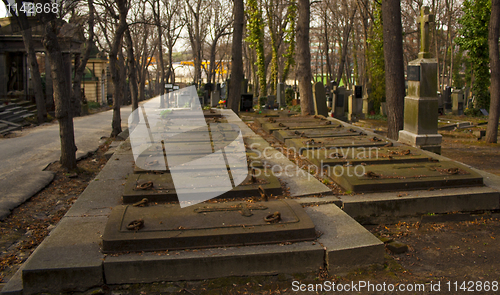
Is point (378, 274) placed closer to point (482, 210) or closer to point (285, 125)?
point (482, 210)

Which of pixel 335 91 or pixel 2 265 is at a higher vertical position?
pixel 335 91

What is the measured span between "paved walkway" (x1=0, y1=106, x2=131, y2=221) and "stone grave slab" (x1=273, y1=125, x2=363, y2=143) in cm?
466

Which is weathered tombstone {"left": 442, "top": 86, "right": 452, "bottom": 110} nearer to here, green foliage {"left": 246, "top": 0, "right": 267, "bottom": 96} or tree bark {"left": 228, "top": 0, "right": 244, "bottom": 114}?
green foliage {"left": 246, "top": 0, "right": 267, "bottom": 96}

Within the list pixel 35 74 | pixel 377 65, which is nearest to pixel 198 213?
pixel 35 74

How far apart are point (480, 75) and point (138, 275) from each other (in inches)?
1025

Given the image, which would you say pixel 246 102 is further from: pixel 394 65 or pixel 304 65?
pixel 394 65

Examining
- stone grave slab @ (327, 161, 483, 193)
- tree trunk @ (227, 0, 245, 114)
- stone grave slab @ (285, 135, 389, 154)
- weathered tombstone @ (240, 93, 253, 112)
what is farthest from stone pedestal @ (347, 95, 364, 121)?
stone grave slab @ (327, 161, 483, 193)

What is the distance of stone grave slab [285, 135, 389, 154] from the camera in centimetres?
→ 737

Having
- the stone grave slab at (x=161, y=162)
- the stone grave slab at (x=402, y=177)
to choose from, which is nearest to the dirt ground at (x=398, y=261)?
the stone grave slab at (x=402, y=177)

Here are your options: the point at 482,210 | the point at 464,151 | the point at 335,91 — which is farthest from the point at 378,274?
the point at 335,91

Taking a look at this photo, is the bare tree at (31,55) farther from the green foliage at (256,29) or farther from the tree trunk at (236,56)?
the green foliage at (256,29)

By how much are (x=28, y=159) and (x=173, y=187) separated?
6363 millimetres

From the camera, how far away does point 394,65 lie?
988cm

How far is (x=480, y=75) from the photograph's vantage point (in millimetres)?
24234
